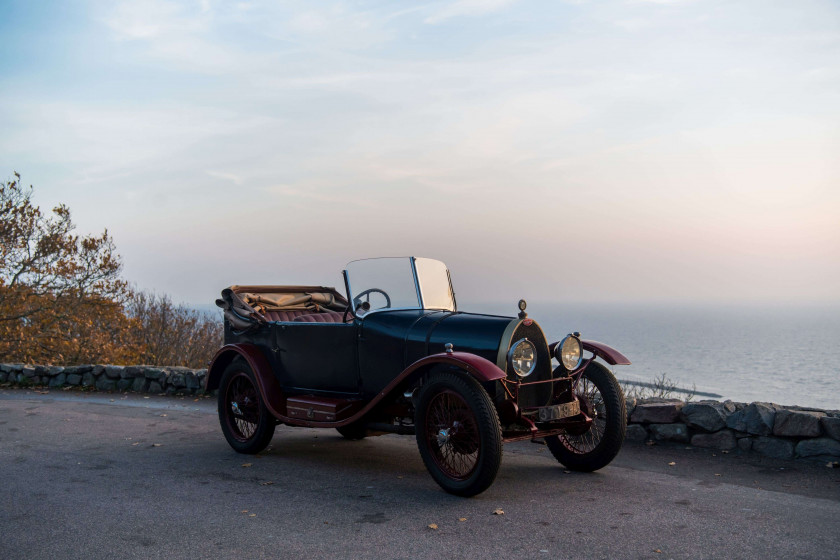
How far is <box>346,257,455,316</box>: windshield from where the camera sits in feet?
22.7

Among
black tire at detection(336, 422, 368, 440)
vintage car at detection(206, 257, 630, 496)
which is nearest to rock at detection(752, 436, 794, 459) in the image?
vintage car at detection(206, 257, 630, 496)

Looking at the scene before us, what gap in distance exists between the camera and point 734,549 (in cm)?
432

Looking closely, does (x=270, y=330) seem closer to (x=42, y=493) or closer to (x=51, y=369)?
(x=42, y=493)

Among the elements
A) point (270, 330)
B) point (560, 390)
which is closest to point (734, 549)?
point (560, 390)

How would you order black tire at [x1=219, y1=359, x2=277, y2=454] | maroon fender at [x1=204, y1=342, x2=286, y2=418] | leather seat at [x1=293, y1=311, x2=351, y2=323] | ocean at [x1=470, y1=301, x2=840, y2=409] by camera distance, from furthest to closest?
ocean at [x1=470, y1=301, x2=840, y2=409] → leather seat at [x1=293, y1=311, x2=351, y2=323] → black tire at [x1=219, y1=359, x2=277, y2=454] → maroon fender at [x1=204, y1=342, x2=286, y2=418]

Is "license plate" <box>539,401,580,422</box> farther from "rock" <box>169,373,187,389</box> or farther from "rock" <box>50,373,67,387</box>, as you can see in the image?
"rock" <box>50,373,67,387</box>

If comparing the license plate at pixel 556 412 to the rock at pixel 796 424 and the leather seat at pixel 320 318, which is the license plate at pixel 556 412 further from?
the leather seat at pixel 320 318

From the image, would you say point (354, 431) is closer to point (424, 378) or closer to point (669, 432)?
point (424, 378)

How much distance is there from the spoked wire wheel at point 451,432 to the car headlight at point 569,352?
3.57 feet

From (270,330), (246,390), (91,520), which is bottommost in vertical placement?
(91,520)

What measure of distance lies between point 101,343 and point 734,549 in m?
17.5

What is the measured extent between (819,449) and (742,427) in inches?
27.2

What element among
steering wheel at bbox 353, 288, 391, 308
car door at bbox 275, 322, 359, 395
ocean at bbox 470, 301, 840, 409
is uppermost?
steering wheel at bbox 353, 288, 391, 308

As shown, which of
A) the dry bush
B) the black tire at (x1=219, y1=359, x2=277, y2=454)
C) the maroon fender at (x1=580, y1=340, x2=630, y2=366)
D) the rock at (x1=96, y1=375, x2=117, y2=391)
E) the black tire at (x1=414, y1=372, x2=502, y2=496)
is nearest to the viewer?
the black tire at (x1=414, y1=372, x2=502, y2=496)
